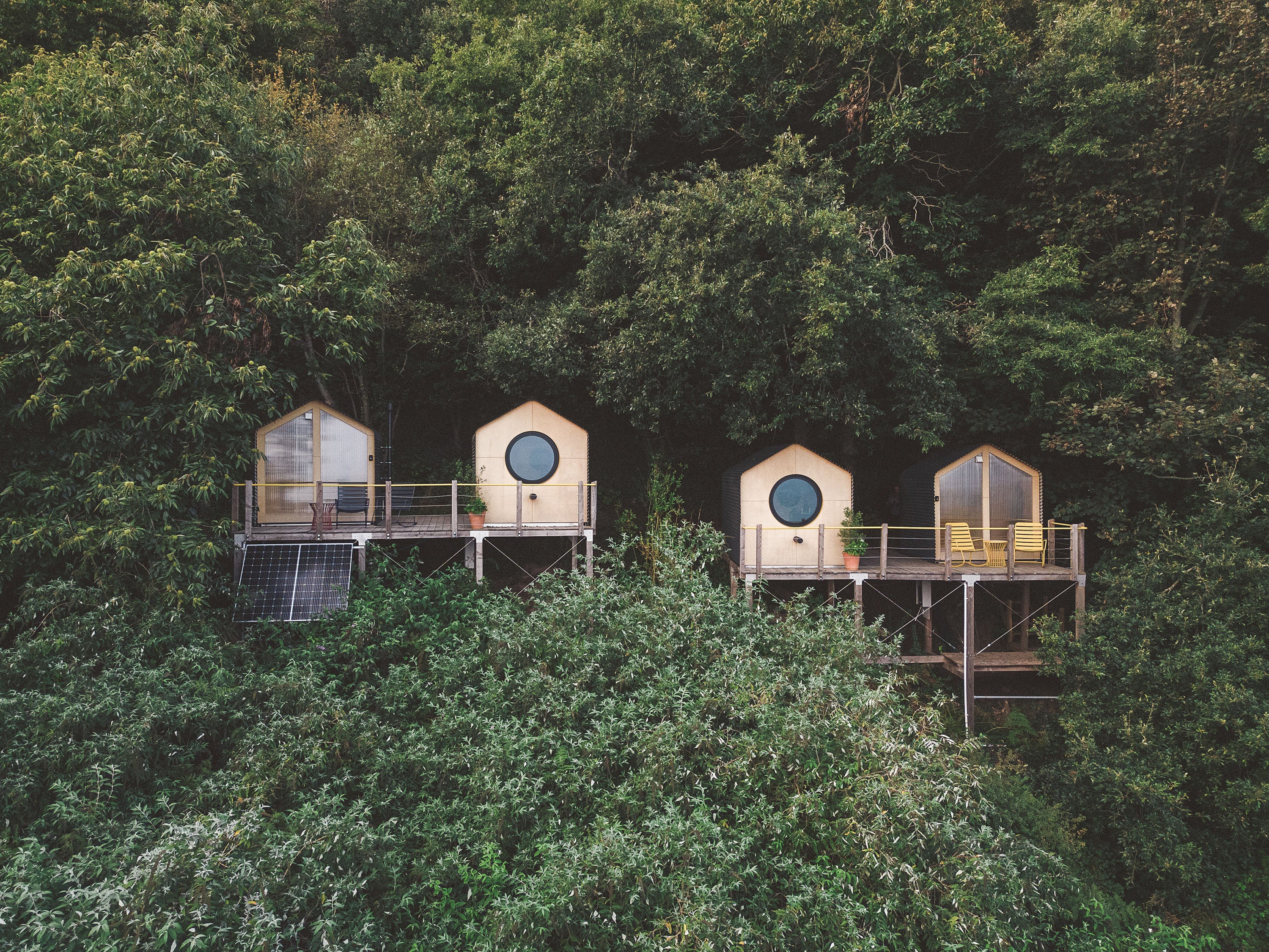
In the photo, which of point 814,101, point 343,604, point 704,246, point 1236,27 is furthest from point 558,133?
point 1236,27

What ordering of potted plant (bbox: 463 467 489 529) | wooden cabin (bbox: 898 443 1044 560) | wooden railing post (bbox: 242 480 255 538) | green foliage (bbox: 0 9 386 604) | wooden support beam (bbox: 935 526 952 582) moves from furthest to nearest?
wooden cabin (bbox: 898 443 1044 560) → potted plant (bbox: 463 467 489 529) → wooden support beam (bbox: 935 526 952 582) → wooden railing post (bbox: 242 480 255 538) → green foliage (bbox: 0 9 386 604)

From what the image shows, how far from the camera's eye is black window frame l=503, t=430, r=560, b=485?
12758mm

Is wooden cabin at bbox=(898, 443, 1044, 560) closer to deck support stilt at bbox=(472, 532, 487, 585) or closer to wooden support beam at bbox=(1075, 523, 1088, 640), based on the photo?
wooden support beam at bbox=(1075, 523, 1088, 640)

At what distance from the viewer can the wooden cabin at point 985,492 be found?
12.5m

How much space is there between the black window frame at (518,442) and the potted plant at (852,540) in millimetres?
5569

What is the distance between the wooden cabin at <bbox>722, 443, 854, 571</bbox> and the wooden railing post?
8765mm

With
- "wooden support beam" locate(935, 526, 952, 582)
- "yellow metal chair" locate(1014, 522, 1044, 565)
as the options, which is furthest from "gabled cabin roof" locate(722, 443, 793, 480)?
"yellow metal chair" locate(1014, 522, 1044, 565)

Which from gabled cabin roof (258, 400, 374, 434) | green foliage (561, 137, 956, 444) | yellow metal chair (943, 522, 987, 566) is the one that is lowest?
yellow metal chair (943, 522, 987, 566)

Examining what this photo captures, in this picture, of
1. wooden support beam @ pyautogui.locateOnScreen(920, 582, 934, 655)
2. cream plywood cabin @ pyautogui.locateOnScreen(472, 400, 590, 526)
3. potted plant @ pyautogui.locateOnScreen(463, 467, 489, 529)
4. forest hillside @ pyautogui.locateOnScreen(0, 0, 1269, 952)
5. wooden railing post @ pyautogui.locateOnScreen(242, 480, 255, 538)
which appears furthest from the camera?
wooden support beam @ pyautogui.locateOnScreen(920, 582, 934, 655)

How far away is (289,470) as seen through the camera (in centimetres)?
1217

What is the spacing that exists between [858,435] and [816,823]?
350 inches

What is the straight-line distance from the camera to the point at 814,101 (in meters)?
15.5

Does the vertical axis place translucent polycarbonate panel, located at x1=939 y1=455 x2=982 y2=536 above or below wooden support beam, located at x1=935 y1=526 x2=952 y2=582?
above

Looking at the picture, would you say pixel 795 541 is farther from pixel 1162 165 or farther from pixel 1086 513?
pixel 1162 165
